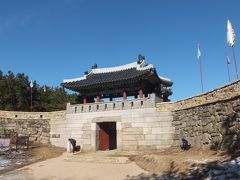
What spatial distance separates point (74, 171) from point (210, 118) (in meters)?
7.83

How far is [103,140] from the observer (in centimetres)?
2277

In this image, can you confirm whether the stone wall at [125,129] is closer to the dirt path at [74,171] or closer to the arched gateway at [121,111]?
the arched gateway at [121,111]

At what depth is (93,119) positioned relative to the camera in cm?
2255

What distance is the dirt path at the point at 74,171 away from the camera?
44.8 feet

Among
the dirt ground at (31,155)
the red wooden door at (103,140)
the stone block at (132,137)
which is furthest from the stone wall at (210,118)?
the dirt ground at (31,155)

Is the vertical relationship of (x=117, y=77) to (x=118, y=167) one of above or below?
above

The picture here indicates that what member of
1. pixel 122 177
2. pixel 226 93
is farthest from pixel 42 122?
pixel 226 93

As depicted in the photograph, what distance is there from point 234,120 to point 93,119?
39.1ft

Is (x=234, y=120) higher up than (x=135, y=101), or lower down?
lower down

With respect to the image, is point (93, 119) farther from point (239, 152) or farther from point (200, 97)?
point (239, 152)

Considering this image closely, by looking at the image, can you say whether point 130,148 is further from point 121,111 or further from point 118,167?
point 118,167

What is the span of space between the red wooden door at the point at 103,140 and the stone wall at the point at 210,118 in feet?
19.8

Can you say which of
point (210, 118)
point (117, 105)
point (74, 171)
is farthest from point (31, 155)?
point (210, 118)

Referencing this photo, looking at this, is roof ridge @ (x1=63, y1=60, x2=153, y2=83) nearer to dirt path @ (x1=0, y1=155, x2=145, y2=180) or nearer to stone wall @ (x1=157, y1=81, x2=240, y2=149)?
stone wall @ (x1=157, y1=81, x2=240, y2=149)
